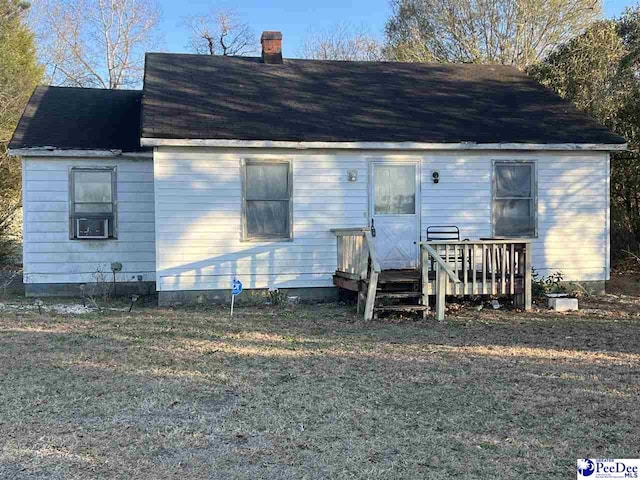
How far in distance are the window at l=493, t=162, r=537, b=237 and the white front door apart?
153 centimetres

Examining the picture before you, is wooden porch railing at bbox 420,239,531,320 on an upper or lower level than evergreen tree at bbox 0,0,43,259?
lower

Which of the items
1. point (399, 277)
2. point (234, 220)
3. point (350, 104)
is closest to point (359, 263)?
point (399, 277)

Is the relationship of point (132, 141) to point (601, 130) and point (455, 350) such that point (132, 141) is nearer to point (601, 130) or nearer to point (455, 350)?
point (455, 350)

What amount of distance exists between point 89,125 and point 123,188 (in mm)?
1522

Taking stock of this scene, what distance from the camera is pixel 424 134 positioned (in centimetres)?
1085

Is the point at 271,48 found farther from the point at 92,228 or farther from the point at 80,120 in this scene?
the point at 92,228

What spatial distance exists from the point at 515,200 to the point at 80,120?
329 inches

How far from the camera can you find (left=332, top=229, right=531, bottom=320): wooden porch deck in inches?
359

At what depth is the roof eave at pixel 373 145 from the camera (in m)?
9.83

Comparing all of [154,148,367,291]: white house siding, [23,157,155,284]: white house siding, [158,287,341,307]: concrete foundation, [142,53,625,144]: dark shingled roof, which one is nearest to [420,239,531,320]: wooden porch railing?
[154,148,367,291]: white house siding

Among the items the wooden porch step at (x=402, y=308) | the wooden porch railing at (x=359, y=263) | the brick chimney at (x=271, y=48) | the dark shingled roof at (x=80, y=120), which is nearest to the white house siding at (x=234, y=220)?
the wooden porch railing at (x=359, y=263)

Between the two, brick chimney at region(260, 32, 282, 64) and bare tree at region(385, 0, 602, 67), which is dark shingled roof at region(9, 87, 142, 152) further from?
bare tree at region(385, 0, 602, 67)

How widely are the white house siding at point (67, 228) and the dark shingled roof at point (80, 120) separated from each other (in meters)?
0.31

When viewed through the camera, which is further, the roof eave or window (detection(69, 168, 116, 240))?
window (detection(69, 168, 116, 240))
